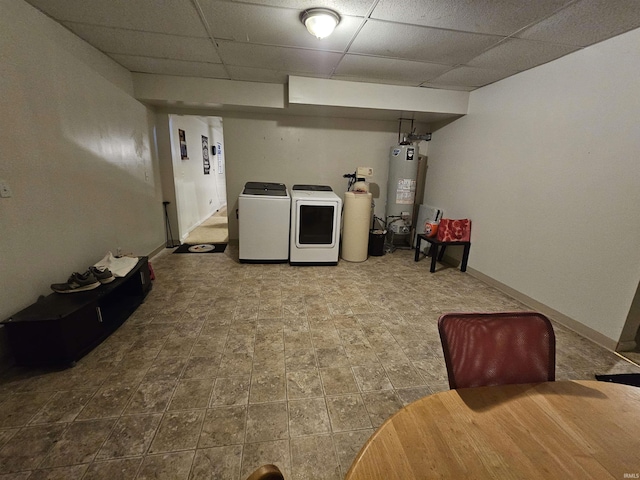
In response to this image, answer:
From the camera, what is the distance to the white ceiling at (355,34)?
1.89 m

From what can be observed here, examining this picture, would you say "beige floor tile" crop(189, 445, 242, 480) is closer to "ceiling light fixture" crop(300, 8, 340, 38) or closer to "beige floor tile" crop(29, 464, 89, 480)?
"beige floor tile" crop(29, 464, 89, 480)

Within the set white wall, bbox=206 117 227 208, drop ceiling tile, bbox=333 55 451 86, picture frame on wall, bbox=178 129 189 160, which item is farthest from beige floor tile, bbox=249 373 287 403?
white wall, bbox=206 117 227 208

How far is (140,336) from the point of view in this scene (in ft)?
7.06

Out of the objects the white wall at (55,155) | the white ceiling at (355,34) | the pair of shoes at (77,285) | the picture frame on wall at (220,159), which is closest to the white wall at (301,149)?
the white ceiling at (355,34)

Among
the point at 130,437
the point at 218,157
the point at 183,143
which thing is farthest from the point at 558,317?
the point at 218,157

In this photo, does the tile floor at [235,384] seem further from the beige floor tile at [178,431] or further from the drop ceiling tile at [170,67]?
the drop ceiling tile at [170,67]

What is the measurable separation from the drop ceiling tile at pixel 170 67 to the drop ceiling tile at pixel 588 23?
310 cm

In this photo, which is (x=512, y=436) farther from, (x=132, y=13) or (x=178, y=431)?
(x=132, y=13)

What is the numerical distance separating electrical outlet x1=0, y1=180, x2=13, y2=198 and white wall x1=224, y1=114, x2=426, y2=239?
2815 millimetres

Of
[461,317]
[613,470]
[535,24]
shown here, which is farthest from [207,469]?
[535,24]

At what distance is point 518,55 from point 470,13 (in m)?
1.00

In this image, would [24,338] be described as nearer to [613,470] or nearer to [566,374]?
[613,470]

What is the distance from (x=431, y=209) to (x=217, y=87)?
3.68 meters

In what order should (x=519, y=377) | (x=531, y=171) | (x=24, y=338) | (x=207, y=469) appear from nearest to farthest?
(x=519, y=377), (x=207, y=469), (x=24, y=338), (x=531, y=171)
